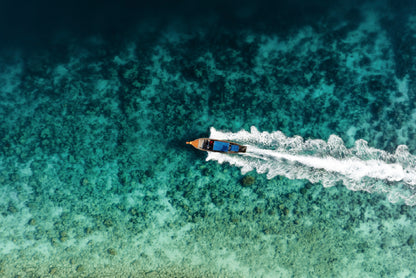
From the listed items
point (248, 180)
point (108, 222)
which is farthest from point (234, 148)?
point (108, 222)

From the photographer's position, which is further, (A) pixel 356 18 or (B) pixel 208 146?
(A) pixel 356 18

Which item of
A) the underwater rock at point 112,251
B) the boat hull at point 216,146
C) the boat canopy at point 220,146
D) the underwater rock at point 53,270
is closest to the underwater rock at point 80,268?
the underwater rock at point 53,270

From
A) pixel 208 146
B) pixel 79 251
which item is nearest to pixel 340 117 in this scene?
pixel 208 146

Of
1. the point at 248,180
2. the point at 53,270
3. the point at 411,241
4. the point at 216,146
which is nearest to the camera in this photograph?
the point at 216,146

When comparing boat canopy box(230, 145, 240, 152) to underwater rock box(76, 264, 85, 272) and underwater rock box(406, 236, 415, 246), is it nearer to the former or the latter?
underwater rock box(76, 264, 85, 272)

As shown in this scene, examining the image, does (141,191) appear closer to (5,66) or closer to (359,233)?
(5,66)

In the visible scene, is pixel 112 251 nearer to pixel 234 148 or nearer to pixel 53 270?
pixel 53 270

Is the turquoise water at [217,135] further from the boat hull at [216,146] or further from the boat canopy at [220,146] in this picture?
the boat canopy at [220,146]
